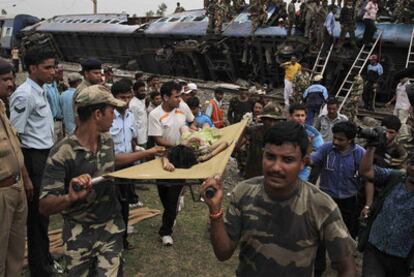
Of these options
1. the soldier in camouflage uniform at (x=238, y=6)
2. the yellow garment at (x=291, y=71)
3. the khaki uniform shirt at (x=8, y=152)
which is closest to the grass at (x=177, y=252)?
the khaki uniform shirt at (x=8, y=152)

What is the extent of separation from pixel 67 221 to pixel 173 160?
881 mm

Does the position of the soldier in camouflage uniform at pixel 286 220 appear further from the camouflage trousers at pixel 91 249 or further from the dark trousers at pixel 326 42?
the dark trousers at pixel 326 42

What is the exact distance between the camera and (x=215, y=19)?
58.6ft

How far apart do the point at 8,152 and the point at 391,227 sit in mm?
2717

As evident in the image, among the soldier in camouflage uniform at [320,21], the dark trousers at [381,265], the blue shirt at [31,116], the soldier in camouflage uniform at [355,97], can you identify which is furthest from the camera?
the soldier in camouflage uniform at [320,21]

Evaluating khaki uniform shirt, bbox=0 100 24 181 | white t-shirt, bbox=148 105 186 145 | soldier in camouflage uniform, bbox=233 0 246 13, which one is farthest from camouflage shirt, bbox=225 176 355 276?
soldier in camouflage uniform, bbox=233 0 246 13

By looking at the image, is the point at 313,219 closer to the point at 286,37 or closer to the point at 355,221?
the point at 355,221

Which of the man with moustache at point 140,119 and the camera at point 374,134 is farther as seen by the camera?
the man with moustache at point 140,119

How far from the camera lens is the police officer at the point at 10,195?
111 inches

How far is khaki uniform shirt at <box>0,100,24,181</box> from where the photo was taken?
2.80 m

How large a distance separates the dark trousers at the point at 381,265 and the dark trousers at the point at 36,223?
8.94 feet

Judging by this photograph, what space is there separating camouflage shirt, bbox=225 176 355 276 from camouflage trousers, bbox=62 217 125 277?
3.56 feet

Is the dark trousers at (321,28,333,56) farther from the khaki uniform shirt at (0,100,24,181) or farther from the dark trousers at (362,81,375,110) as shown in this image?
the khaki uniform shirt at (0,100,24,181)

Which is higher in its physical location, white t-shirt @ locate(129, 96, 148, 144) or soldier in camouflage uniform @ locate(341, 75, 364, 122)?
white t-shirt @ locate(129, 96, 148, 144)
